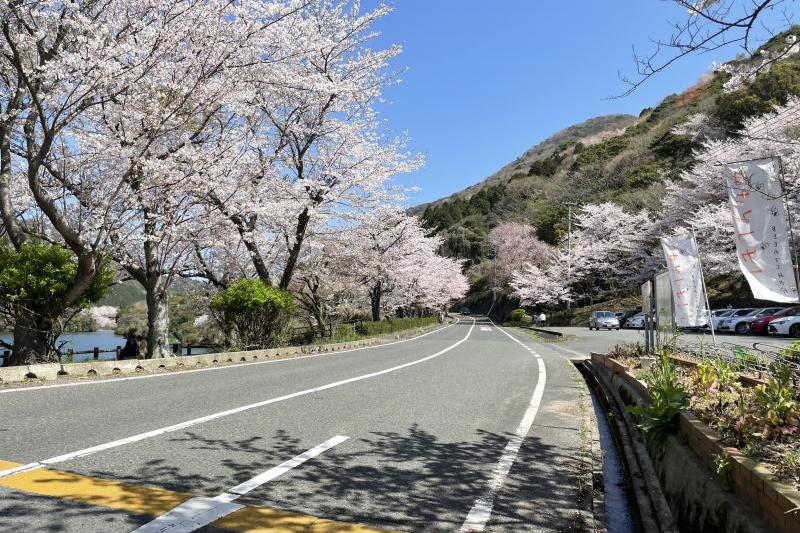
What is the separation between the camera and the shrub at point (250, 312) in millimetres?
15680

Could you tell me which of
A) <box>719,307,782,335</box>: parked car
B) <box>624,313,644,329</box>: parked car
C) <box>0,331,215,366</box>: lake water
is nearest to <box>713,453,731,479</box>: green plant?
<box>0,331,215,366</box>: lake water

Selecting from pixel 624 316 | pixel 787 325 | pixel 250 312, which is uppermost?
pixel 250 312

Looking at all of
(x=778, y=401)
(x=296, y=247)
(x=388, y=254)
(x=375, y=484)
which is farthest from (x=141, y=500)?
(x=388, y=254)

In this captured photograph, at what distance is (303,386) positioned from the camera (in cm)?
925

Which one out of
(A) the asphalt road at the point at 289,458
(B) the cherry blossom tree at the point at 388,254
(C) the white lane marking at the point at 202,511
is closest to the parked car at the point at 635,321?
(B) the cherry blossom tree at the point at 388,254

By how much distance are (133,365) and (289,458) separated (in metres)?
7.64

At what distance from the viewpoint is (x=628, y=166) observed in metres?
68.1

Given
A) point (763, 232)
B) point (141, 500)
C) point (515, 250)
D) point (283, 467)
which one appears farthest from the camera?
point (515, 250)

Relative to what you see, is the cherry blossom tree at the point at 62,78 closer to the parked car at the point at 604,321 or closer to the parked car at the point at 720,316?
the parked car at the point at 720,316

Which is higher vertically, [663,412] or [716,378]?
[716,378]

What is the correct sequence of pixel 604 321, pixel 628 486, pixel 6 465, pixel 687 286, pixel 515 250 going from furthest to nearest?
pixel 515 250 < pixel 604 321 < pixel 687 286 < pixel 628 486 < pixel 6 465

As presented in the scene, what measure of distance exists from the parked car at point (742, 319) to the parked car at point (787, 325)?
2163 mm

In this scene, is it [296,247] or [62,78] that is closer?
[62,78]

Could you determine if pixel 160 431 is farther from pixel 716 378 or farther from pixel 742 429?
pixel 716 378
